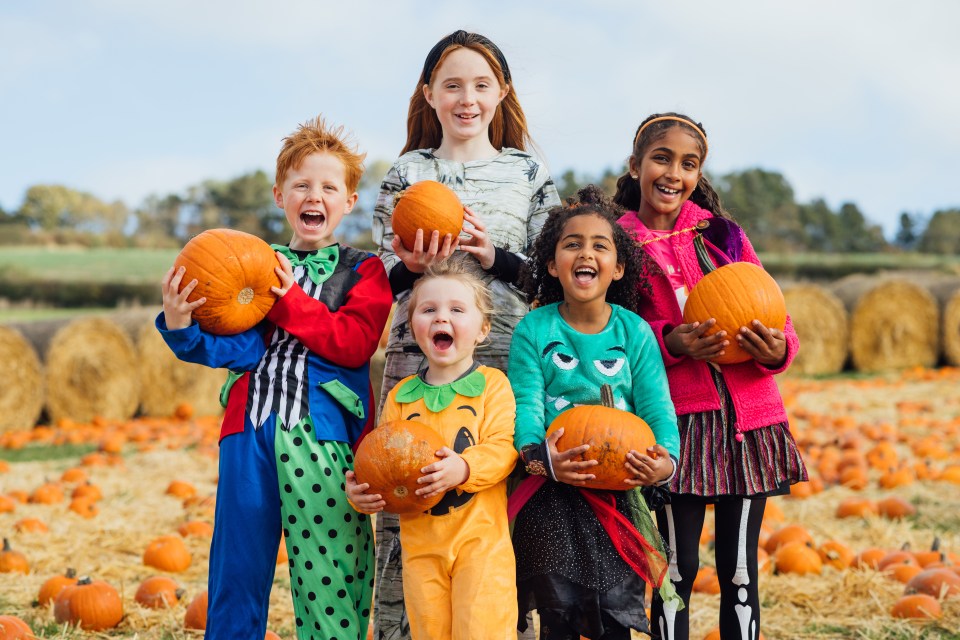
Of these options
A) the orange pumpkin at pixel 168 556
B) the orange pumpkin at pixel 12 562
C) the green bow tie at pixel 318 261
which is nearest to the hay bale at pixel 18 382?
the orange pumpkin at pixel 12 562

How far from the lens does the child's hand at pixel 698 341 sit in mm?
2895

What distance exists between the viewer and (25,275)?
23.9m

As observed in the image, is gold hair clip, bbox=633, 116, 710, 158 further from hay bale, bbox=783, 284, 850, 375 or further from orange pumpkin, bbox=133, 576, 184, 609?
hay bale, bbox=783, 284, 850, 375

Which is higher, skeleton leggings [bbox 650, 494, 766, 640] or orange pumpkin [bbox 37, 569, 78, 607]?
skeleton leggings [bbox 650, 494, 766, 640]

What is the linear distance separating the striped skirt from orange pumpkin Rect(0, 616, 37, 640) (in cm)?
257

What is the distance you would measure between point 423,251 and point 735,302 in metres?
1.05

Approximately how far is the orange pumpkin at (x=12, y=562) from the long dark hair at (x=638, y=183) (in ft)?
12.4

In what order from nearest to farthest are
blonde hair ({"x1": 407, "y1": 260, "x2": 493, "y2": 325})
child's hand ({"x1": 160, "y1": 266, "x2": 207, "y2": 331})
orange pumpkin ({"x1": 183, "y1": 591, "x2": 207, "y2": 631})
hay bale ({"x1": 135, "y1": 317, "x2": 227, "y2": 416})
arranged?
child's hand ({"x1": 160, "y1": 266, "x2": 207, "y2": 331}) → blonde hair ({"x1": 407, "y1": 260, "x2": 493, "y2": 325}) → orange pumpkin ({"x1": 183, "y1": 591, "x2": 207, "y2": 631}) → hay bale ({"x1": 135, "y1": 317, "x2": 227, "y2": 416})

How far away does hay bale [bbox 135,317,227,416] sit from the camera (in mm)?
11883

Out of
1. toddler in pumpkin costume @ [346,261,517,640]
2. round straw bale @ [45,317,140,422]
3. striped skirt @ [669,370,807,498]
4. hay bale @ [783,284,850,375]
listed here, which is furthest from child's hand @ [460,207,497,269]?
hay bale @ [783,284,850,375]

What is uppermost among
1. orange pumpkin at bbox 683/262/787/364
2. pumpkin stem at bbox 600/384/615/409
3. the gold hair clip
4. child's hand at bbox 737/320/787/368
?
the gold hair clip

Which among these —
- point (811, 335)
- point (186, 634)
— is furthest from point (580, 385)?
point (811, 335)

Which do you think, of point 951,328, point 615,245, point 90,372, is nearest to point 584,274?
point 615,245

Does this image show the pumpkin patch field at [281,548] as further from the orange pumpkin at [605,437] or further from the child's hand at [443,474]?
the child's hand at [443,474]
